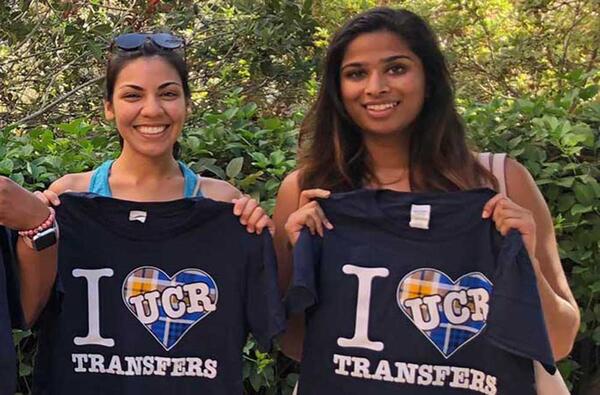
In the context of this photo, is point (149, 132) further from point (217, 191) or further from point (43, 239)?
point (43, 239)

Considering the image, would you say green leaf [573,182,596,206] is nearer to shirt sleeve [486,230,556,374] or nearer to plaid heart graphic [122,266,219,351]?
shirt sleeve [486,230,556,374]

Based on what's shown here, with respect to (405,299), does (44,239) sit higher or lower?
higher

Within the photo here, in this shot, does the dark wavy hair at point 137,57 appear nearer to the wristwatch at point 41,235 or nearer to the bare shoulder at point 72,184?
the bare shoulder at point 72,184

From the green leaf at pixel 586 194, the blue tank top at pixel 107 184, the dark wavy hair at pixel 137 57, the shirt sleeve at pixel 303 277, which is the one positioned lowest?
the shirt sleeve at pixel 303 277

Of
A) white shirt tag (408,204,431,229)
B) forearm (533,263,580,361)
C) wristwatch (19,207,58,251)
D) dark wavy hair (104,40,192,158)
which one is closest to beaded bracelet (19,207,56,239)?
wristwatch (19,207,58,251)

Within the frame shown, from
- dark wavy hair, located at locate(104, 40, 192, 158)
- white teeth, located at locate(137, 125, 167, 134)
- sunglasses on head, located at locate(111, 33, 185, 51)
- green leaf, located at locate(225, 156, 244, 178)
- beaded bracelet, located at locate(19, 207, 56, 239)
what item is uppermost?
sunglasses on head, located at locate(111, 33, 185, 51)

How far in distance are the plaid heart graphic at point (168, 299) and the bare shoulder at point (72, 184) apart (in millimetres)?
320

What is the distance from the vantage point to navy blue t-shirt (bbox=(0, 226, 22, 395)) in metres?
1.93

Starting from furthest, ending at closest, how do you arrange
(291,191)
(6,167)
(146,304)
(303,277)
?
(6,167)
(291,191)
(146,304)
(303,277)

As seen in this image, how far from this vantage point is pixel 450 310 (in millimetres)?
2129

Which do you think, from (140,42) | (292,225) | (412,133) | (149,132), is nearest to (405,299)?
(292,225)

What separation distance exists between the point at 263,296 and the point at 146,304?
0.33 meters

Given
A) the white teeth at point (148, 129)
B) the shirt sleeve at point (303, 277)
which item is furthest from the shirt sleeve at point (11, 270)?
the shirt sleeve at point (303, 277)

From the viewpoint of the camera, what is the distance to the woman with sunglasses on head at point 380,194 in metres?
2.14
